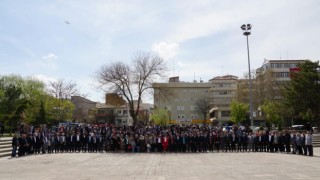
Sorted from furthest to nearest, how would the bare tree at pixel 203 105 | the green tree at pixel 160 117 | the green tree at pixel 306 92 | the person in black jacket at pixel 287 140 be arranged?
1. the bare tree at pixel 203 105
2. the green tree at pixel 160 117
3. the green tree at pixel 306 92
4. the person in black jacket at pixel 287 140

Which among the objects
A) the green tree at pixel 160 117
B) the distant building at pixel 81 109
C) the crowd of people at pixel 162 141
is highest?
the distant building at pixel 81 109

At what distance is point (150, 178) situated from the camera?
14.1 metres

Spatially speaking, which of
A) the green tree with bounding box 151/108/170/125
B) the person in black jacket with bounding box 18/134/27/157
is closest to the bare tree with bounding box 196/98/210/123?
the green tree with bounding box 151/108/170/125

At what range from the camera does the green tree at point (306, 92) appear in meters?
48.1

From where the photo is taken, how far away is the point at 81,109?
11188 centimetres

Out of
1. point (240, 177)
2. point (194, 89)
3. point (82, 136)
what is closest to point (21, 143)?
point (82, 136)

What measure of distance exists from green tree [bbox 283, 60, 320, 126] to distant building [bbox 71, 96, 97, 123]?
60.0 metres

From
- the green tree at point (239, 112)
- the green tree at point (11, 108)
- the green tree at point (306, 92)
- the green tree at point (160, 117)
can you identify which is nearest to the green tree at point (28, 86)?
the green tree at point (11, 108)

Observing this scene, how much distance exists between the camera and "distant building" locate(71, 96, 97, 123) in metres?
106

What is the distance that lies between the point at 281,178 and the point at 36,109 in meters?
53.4

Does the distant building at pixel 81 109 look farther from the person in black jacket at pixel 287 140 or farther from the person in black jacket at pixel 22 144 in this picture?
the person in black jacket at pixel 287 140

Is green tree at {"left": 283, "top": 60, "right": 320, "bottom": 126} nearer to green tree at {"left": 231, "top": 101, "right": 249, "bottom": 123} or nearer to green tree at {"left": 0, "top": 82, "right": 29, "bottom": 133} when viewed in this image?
green tree at {"left": 231, "top": 101, "right": 249, "bottom": 123}

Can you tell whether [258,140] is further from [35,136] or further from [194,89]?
[194,89]

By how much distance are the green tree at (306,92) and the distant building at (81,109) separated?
60.0 meters
